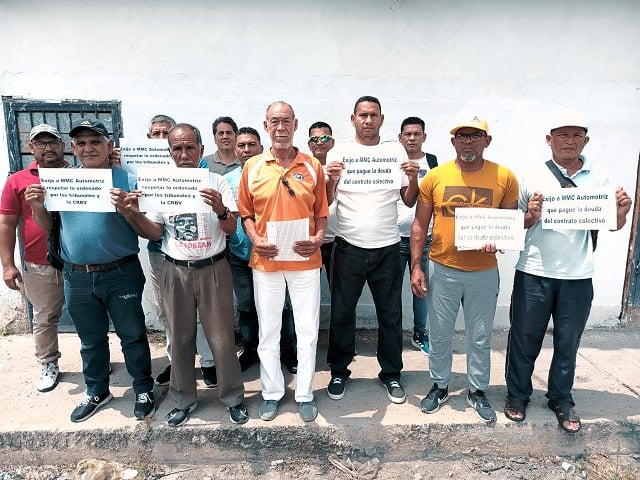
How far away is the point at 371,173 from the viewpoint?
2941 millimetres

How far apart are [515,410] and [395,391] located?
872 mm

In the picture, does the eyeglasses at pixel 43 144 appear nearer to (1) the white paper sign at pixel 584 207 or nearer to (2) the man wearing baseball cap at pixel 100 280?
(2) the man wearing baseball cap at pixel 100 280

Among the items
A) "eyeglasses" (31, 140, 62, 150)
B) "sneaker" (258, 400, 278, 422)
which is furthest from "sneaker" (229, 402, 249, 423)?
"eyeglasses" (31, 140, 62, 150)

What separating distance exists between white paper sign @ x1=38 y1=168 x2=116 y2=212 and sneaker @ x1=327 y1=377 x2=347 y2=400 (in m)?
2.07

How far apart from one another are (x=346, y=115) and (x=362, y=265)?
195cm

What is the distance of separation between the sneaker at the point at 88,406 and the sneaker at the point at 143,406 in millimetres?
275

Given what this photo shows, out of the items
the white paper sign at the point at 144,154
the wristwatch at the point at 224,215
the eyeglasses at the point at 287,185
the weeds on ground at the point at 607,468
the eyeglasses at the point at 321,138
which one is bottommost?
the weeds on ground at the point at 607,468

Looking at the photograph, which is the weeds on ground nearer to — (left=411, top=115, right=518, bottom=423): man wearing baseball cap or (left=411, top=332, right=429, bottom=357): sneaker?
(left=411, top=115, right=518, bottom=423): man wearing baseball cap

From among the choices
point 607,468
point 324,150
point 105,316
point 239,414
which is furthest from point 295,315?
point 607,468

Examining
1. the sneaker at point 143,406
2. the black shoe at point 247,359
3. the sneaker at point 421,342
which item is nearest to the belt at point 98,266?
the sneaker at point 143,406

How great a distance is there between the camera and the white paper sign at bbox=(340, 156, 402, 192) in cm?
292

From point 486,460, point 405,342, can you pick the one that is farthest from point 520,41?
point 486,460

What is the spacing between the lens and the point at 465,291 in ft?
9.71

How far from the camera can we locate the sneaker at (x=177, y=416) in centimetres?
293
